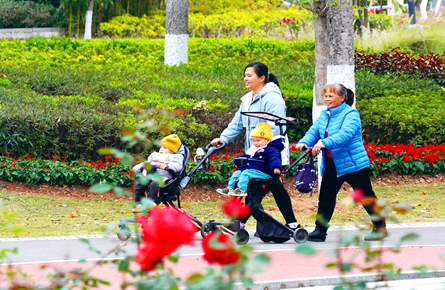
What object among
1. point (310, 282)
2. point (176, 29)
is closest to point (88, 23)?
point (176, 29)

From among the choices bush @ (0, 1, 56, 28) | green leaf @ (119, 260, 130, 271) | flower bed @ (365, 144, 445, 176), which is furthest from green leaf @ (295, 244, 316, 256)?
bush @ (0, 1, 56, 28)

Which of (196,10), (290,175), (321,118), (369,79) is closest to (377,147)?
(290,175)

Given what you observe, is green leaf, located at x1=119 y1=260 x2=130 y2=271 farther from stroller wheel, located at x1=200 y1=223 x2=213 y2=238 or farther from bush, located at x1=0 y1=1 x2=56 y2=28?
bush, located at x1=0 y1=1 x2=56 y2=28

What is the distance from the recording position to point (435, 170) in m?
10.2

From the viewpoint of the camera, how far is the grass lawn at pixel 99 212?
6.76 m

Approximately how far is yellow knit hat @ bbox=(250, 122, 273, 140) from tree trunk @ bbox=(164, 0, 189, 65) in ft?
25.5

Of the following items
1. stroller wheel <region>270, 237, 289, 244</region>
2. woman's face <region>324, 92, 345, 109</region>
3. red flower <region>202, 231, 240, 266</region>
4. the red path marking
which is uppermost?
woman's face <region>324, 92, 345, 109</region>

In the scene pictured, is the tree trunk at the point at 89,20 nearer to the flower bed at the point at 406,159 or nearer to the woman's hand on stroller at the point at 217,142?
the flower bed at the point at 406,159

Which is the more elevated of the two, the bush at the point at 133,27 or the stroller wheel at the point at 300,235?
the bush at the point at 133,27

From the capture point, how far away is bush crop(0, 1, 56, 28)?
24.3 m

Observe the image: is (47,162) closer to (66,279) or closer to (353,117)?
(353,117)

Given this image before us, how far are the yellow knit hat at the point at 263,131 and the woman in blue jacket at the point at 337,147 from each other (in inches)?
14.3

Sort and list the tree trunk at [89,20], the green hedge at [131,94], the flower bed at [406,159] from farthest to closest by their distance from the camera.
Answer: the tree trunk at [89,20], the flower bed at [406,159], the green hedge at [131,94]

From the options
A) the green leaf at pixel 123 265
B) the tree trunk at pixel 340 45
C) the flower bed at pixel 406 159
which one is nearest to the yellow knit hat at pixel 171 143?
the tree trunk at pixel 340 45
